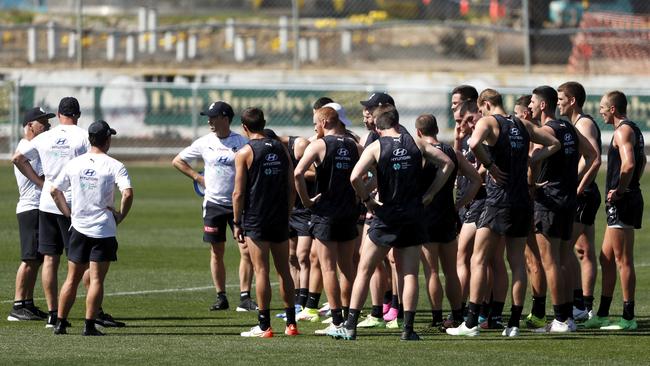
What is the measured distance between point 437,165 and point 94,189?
291 centimetres

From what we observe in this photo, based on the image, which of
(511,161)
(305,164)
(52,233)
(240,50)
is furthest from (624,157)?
(240,50)

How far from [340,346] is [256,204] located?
1.45m

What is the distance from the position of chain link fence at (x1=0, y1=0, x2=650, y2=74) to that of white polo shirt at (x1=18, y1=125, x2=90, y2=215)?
20.0 meters

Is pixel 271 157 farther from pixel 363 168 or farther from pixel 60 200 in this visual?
pixel 60 200

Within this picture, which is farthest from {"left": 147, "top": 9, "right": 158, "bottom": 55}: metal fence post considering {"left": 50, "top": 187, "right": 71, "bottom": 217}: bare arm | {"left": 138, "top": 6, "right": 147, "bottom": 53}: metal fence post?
{"left": 50, "top": 187, "right": 71, "bottom": 217}: bare arm

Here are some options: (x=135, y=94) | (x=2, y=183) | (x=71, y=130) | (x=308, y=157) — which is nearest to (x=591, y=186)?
(x=308, y=157)

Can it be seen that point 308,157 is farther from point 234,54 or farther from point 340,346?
point 234,54

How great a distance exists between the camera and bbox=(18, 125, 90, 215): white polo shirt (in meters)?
12.3

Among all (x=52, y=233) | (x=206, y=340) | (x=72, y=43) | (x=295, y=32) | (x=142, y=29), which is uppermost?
(x=142, y=29)

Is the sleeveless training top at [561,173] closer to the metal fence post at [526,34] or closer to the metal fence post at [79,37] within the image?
the metal fence post at [526,34]

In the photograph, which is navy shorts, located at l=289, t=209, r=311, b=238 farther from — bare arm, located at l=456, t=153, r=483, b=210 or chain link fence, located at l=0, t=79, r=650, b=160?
chain link fence, located at l=0, t=79, r=650, b=160

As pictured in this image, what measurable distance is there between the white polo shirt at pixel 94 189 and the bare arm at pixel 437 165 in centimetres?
251

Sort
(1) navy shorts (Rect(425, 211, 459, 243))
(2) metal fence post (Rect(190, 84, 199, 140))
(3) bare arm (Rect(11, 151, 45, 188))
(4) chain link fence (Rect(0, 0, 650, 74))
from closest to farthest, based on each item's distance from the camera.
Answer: (1) navy shorts (Rect(425, 211, 459, 243)), (3) bare arm (Rect(11, 151, 45, 188)), (2) metal fence post (Rect(190, 84, 199, 140)), (4) chain link fence (Rect(0, 0, 650, 74))

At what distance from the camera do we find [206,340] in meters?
11.3
